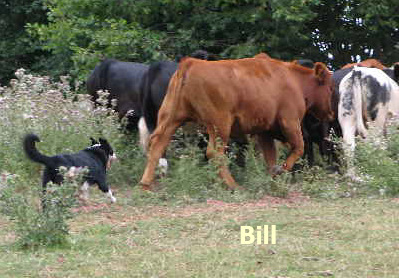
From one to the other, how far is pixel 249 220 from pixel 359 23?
37.2 feet

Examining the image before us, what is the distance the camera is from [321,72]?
1267 cm

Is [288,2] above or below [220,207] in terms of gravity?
above

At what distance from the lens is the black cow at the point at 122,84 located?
14099mm

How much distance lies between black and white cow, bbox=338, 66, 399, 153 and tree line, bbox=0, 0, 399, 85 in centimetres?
402

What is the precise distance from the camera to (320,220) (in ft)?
29.5

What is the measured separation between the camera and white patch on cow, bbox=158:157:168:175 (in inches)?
456

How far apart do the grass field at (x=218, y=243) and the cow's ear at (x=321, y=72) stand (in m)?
2.72

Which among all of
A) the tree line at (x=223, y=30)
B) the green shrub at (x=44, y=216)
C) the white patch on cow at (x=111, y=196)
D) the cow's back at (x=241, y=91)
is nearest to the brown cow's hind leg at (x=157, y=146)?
the cow's back at (x=241, y=91)

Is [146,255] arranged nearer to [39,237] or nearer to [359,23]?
[39,237]

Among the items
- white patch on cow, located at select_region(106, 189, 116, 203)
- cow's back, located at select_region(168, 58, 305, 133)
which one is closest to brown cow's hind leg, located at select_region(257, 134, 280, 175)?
cow's back, located at select_region(168, 58, 305, 133)

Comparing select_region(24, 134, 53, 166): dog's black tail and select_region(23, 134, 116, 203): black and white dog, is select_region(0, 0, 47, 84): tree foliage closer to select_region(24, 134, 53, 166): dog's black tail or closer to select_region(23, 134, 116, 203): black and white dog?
select_region(23, 134, 116, 203): black and white dog

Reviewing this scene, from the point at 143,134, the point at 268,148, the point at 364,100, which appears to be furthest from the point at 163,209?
the point at 364,100

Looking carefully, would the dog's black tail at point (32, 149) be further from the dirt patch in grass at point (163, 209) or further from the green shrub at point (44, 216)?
the green shrub at point (44, 216)

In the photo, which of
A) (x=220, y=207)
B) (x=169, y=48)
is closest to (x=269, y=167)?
(x=220, y=207)
